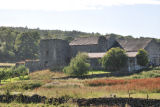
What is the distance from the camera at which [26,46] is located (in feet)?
300

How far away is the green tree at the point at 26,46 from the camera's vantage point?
89.2 metres

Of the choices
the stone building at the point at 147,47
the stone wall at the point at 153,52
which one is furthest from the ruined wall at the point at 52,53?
the stone wall at the point at 153,52

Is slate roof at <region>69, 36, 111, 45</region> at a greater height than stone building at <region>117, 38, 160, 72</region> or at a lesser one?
greater

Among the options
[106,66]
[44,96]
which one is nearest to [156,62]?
[106,66]

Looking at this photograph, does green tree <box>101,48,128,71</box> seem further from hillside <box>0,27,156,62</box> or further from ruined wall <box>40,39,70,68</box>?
hillside <box>0,27,156,62</box>

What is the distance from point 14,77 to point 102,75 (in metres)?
17.5

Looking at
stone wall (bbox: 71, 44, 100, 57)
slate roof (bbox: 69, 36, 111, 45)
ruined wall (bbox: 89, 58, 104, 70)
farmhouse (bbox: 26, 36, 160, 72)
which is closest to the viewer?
ruined wall (bbox: 89, 58, 104, 70)

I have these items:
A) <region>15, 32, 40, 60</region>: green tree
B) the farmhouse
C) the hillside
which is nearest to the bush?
the farmhouse

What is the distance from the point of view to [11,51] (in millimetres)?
89688

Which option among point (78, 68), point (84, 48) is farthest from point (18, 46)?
point (78, 68)

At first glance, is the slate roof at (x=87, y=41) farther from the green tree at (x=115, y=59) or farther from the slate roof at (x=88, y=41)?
the green tree at (x=115, y=59)

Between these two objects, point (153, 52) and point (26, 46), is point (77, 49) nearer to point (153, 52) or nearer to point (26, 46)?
point (153, 52)

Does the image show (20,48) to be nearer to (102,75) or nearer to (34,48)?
(34,48)

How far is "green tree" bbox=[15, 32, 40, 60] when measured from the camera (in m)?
89.2
